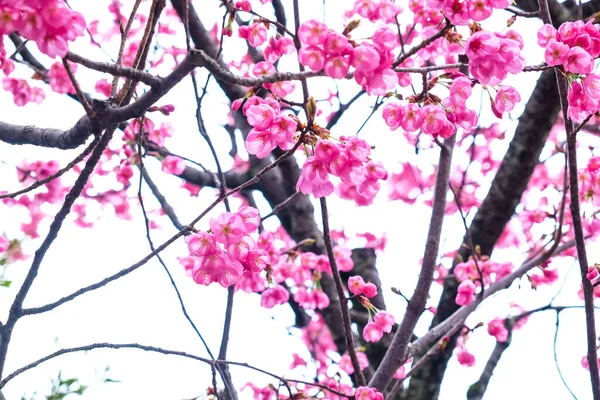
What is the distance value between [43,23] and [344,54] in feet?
2.18

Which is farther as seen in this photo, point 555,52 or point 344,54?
point 555,52

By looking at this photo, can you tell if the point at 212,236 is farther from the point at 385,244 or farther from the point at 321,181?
the point at 385,244

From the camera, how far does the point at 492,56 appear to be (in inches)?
60.5

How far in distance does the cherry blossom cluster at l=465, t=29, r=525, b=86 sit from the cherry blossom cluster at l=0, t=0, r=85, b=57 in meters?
0.97

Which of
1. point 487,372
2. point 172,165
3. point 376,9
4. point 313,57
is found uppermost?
point 172,165

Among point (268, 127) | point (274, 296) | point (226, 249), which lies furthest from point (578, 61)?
point (274, 296)

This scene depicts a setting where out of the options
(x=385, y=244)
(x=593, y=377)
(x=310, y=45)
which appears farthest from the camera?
(x=385, y=244)

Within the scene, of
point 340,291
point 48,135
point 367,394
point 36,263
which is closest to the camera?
point 48,135

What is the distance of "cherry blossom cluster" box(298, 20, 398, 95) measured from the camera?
4.59 feet

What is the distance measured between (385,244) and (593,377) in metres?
3.69

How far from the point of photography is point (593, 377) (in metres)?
2.05

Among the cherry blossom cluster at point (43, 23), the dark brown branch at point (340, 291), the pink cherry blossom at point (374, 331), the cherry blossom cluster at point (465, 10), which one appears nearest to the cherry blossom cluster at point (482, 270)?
the pink cherry blossom at point (374, 331)

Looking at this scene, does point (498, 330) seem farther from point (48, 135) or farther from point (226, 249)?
point (48, 135)

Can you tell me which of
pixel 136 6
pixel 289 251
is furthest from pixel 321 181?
pixel 289 251
